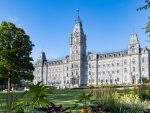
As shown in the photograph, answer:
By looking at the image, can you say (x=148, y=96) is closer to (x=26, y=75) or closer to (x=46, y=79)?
(x=26, y=75)

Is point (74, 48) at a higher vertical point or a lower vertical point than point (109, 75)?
higher

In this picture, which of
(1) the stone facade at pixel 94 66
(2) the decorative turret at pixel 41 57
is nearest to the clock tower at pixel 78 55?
(1) the stone facade at pixel 94 66

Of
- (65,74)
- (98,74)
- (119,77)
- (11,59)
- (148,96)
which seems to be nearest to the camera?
(148,96)

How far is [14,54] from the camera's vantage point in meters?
36.6

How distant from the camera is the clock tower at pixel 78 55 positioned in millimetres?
113625

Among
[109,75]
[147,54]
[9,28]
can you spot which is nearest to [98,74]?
[109,75]

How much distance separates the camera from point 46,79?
13150cm

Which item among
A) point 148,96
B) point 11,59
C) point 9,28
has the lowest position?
point 148,96

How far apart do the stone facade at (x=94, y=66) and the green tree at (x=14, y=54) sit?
62.5 m

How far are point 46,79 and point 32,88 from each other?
425 ft

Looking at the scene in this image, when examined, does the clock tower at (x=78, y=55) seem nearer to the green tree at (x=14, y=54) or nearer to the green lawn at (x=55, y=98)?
the green tree at (x=14, y=54)

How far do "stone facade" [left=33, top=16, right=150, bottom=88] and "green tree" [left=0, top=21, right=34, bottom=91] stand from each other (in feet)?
205

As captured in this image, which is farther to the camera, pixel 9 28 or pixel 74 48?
pixel 74 48

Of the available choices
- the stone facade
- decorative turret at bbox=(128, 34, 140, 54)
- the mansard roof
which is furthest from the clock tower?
the mansard roof
